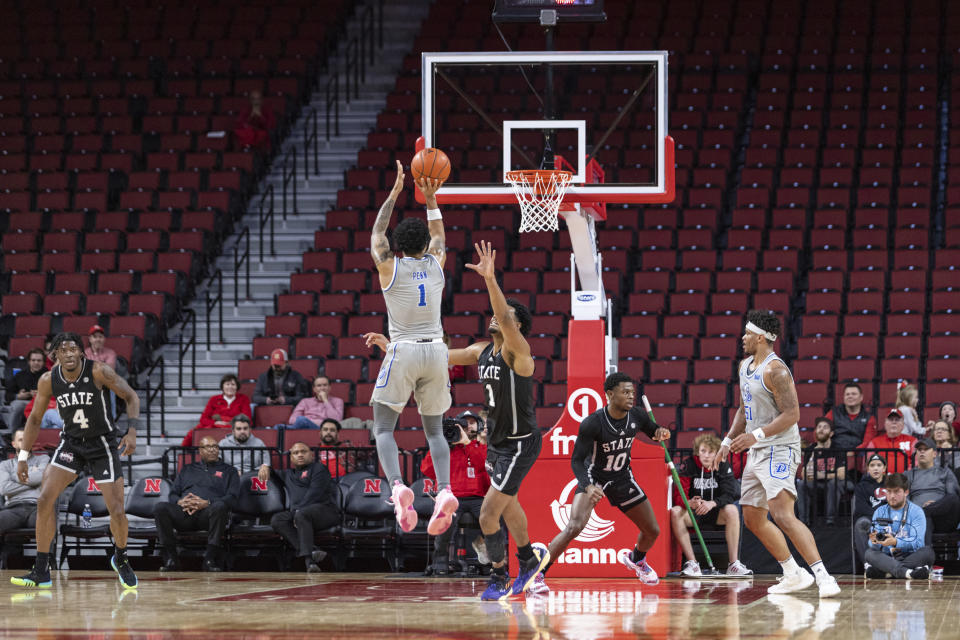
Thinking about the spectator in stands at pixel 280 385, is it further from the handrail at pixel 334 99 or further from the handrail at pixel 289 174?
the handrail at pixel 334 99

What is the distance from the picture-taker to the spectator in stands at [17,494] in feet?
44.3

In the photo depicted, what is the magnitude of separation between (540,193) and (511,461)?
2978 millimetres

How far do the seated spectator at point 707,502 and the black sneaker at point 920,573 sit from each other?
4.79 feet

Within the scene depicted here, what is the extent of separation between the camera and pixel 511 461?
9.04 meters

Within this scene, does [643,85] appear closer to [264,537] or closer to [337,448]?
[337,448]

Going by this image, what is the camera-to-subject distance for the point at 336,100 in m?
21.5

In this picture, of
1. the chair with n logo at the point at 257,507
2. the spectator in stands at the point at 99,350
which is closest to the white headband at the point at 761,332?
the chair with n logo at the point at 257,507

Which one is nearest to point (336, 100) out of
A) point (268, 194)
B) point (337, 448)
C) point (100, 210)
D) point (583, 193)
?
point (268, 194)

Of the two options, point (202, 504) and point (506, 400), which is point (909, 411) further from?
point (202, 504)

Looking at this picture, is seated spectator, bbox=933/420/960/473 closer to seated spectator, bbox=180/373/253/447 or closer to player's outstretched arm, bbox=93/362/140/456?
seated spectator, bbox=180/373/253/447

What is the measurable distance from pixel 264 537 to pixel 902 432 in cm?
674

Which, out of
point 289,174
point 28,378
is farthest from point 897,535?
point 289,174

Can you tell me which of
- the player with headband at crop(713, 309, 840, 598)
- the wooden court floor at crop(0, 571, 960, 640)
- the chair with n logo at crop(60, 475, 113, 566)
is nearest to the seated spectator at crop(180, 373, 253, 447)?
the chair with n logo at crop(60, 475, 113, 566)

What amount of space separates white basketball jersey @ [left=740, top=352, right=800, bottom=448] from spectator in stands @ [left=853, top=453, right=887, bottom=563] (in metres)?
2.76
